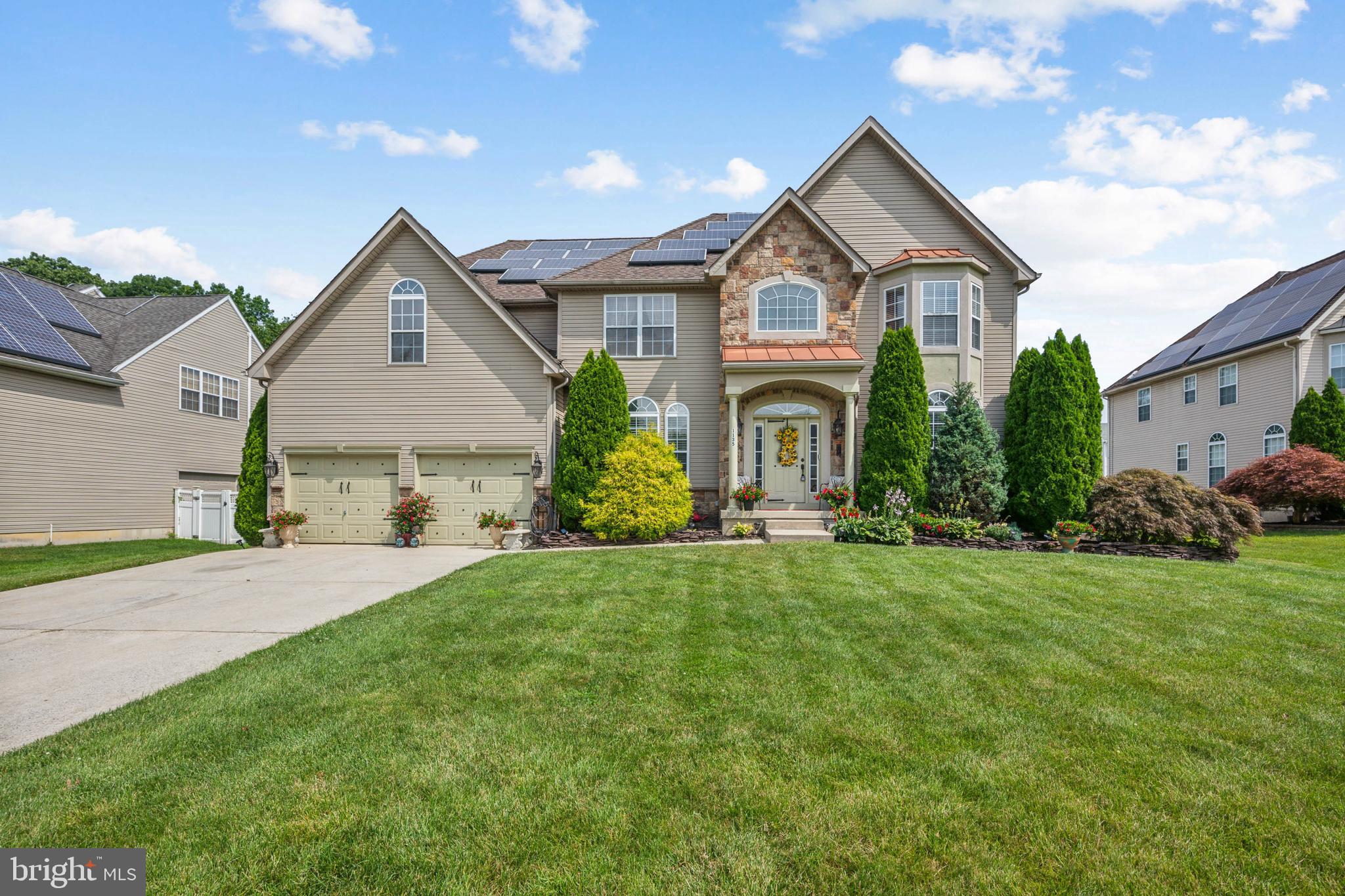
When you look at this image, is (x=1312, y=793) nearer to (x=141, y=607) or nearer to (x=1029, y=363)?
(x=141, y=607)

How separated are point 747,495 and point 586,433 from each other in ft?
12.8

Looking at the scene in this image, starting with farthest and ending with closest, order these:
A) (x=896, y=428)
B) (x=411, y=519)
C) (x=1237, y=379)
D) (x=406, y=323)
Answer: (x=1237, y=379)
(x=406, y=323)
(x=411, y=519)
(x=896, y=428)

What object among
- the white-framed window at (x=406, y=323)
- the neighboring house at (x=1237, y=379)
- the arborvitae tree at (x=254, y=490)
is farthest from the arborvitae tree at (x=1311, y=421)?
the arborvitae tree at (x=254, y=490)

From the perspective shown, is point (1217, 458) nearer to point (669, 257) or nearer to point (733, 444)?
point (733, 444)

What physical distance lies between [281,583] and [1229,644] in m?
11.3

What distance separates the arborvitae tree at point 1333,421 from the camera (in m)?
18.5

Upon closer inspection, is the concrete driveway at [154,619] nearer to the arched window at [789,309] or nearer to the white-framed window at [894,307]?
the arched window at [789,309]

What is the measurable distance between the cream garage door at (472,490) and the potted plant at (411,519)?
0.30m

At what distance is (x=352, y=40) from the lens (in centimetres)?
1102

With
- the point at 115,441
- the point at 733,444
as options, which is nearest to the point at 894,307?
the point at 733,444

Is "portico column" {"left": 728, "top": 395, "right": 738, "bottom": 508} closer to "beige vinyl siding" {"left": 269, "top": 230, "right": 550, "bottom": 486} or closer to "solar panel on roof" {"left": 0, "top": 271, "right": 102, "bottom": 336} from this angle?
"beige vinyl siding" {"left": 269, "top": 230, "right": 550, "bottom": 486}

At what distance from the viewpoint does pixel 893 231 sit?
54.9 ft

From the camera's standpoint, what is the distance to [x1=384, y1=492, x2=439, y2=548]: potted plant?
14.5 m

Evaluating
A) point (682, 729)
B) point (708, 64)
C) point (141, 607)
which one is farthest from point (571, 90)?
point (682, 729)
